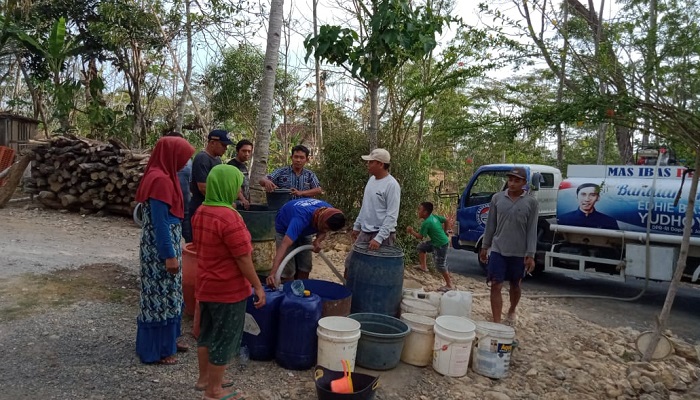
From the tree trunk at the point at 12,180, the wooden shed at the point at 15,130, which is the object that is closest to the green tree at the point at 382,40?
the tree trunk at the point at 12,180

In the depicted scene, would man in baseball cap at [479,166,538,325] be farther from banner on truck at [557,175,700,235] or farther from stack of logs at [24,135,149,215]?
stack of logs at [24,135,149,215]

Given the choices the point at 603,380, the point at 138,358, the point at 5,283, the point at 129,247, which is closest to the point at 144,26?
the point at 129,247

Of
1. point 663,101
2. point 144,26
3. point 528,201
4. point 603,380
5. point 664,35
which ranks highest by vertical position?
point 144,26

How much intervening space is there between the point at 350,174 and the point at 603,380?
5261 millimetres

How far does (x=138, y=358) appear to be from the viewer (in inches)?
136

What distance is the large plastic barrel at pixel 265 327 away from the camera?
3.61m

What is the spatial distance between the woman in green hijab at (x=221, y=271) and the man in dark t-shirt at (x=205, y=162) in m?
1.70

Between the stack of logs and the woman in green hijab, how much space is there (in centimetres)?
685

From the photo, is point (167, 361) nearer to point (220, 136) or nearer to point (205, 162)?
point (205, 162)

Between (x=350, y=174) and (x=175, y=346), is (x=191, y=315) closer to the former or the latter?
(x=175, y=346)

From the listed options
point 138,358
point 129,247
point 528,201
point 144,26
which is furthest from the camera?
point 144,26

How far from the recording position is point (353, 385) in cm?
305

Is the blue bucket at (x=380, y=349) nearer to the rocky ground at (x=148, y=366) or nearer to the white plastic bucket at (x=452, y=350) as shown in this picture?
the rocky ground at (x=148, y=366)

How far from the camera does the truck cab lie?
8.23m
